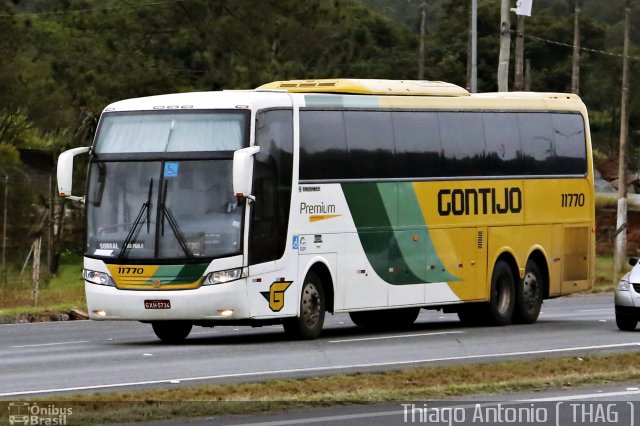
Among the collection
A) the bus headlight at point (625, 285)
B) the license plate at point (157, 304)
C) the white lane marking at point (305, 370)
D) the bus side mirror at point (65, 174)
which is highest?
the bus side mirror at point (65, 174)

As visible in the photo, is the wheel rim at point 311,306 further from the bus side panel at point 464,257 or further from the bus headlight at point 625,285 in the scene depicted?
the bus headlight at point 625,285

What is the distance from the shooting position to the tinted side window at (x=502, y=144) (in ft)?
89.5

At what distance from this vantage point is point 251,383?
16406mm

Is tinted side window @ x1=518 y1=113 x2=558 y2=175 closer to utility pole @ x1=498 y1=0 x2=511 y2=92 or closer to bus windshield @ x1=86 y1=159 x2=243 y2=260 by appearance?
bus windshield @ x1=86 y1=159 x2=243 y2=260

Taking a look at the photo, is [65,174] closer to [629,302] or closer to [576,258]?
[629,302]

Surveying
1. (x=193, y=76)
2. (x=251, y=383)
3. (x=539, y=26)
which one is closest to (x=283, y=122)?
(x=251, y=383)

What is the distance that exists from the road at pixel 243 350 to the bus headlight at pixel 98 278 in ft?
2.84

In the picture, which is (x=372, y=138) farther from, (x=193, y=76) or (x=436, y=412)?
(x=193, y=76)

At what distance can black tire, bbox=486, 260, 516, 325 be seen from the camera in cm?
2727

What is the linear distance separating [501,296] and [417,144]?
345 centimetres

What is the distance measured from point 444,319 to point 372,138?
6.78m

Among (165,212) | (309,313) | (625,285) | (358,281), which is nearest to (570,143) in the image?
(625,285)

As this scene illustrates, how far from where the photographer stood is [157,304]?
2197cm

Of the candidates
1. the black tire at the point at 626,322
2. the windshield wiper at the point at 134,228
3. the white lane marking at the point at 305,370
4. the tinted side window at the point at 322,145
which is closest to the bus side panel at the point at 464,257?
the black tire at the point at 626,322
